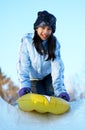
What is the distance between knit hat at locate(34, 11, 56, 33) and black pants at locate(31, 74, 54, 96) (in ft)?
1.49

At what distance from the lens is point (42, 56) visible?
3.28 m

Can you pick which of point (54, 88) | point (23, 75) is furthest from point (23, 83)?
point (54, 88)

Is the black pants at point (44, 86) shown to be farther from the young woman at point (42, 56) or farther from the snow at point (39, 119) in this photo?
the snow at point (39, 119)

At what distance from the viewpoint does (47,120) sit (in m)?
2.80

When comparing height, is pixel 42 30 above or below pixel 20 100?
above

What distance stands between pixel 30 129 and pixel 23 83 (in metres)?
A: 0.64

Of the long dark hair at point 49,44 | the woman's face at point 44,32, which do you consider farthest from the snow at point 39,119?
the woman's face at point 44,32

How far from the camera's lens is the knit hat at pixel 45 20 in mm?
3242

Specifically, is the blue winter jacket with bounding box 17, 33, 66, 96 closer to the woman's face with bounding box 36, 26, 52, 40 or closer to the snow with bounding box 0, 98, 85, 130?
the woman's face with bounding box 36, 26, 52, 40

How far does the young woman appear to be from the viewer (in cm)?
324

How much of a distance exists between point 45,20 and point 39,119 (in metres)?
0.87

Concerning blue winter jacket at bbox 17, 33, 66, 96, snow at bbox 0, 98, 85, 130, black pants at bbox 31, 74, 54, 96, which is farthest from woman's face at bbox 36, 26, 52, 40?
snow at bbox 0, 98, 85, 130

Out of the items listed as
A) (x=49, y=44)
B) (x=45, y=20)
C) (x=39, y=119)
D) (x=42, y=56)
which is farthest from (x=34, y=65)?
(x=39, y=119)

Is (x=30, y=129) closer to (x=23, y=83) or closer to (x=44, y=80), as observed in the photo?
(x=23, y=83)
